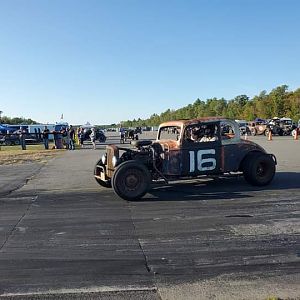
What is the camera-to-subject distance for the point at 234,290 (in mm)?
4809

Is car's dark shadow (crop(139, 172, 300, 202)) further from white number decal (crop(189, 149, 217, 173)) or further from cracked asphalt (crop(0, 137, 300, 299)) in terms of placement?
white number decal (crop(189, 149, 217, 173))

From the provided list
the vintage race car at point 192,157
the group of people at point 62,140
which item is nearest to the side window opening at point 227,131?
the vintage race car at point 192,157

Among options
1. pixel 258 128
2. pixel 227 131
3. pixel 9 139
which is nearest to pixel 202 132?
pixel 227 131

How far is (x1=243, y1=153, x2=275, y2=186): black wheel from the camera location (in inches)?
464

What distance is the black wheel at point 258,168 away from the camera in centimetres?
1180

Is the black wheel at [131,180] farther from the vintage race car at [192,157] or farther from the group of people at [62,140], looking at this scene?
the group of people at [62,140]

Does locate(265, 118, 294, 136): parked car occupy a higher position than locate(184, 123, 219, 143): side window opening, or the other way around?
locate(184, 123, 219, 143): side window opening

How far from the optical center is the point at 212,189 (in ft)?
38.2

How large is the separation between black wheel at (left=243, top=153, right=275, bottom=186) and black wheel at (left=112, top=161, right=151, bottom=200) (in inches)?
116

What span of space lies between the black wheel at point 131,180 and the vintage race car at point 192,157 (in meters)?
0.02

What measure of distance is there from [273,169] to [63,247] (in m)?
7.16

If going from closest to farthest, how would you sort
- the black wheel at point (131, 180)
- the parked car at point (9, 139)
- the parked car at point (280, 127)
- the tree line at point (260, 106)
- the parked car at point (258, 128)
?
the black wheel at point (131, 180) < the parked car at point (9, 139) < the parked car at point (280, 127) < the parked car at point (258, 128) < the tree line at point (260, 106)

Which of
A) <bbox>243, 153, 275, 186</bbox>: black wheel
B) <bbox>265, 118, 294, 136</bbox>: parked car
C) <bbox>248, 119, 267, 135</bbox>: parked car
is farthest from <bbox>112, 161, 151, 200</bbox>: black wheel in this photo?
<bbox>248, 119, 267, 135</bbox>: parked car

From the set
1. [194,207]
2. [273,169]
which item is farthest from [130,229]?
[273,169]
